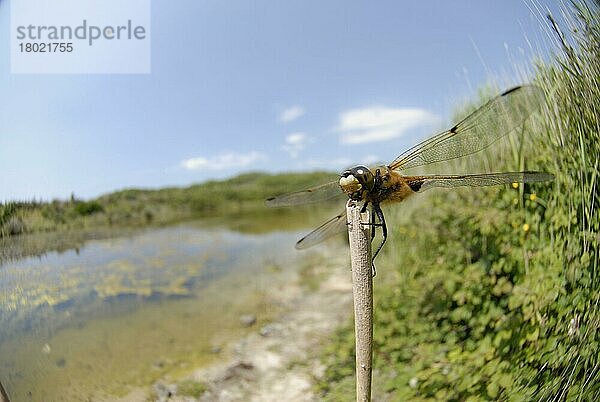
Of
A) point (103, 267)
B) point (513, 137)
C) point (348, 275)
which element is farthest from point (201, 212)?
point (513, 137)

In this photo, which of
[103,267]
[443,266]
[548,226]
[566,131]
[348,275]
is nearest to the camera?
[566,131]

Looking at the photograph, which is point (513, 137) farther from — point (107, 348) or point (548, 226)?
point (107, 348)

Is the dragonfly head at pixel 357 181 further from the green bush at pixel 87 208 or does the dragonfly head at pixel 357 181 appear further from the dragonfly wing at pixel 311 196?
the green bush at pixel 87 208

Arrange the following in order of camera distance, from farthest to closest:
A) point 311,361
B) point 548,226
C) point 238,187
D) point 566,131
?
point 238,187 → point 311,361 → point 548,226 → point 566,131

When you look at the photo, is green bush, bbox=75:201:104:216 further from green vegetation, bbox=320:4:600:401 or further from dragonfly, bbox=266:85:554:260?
green vegetation, bbox=320:4:600:401

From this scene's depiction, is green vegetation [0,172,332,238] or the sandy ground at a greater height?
green vegetation [0,172,332,238]

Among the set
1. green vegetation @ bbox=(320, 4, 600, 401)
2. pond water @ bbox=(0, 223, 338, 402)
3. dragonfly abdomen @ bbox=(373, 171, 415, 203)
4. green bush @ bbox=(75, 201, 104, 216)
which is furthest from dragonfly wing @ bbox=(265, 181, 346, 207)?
green bush @ bbox=(75, 201, 104, 216)

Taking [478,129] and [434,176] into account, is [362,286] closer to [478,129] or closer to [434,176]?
[434,176]

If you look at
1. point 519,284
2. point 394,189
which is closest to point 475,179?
point 394,189
